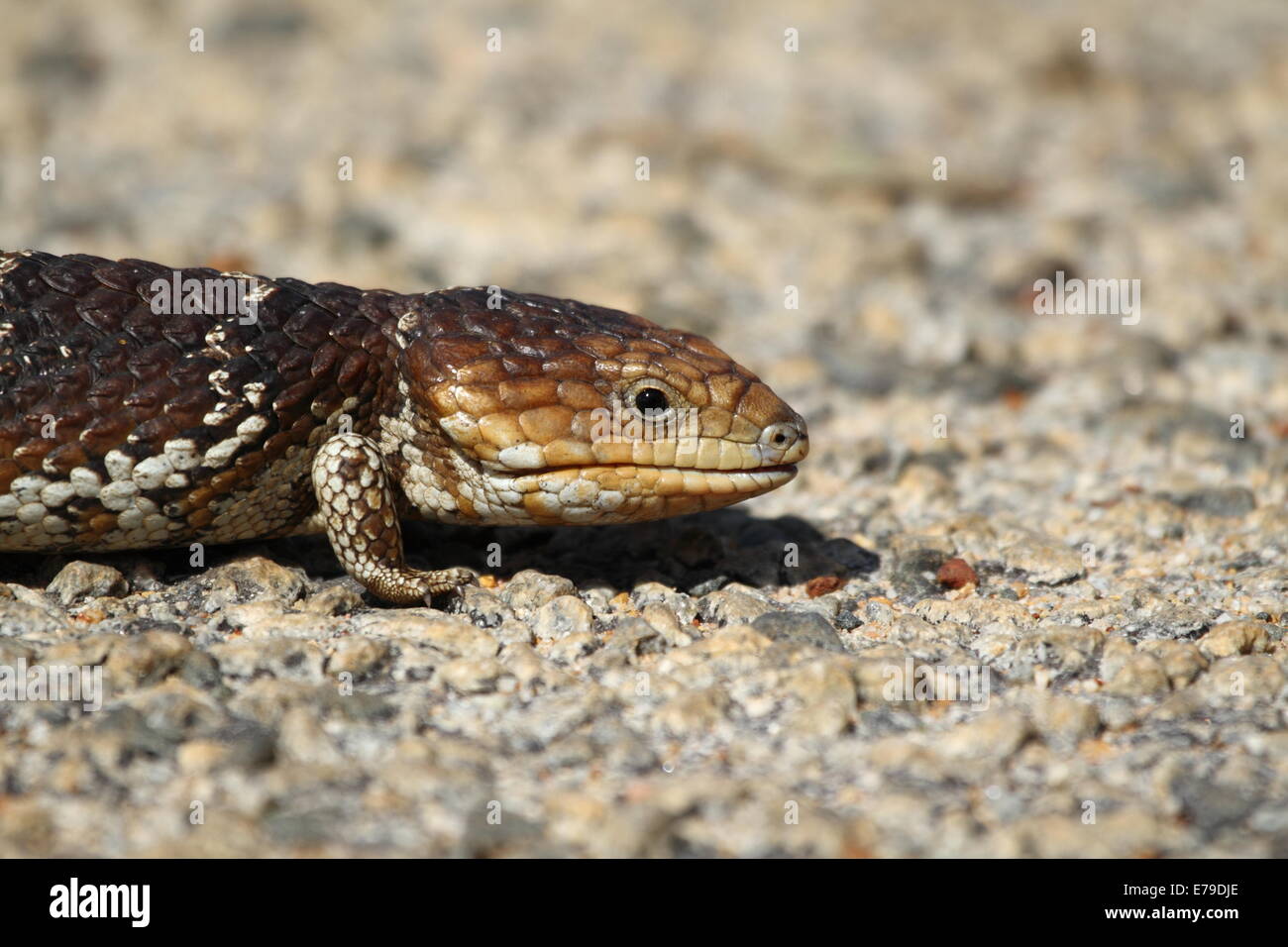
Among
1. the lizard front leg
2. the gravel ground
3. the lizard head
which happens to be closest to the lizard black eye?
the lizard head

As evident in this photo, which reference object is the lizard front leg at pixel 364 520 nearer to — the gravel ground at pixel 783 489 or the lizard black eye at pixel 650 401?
the gravel ground at pixel 783 489

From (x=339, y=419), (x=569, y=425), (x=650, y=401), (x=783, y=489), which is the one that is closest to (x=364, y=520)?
(x=339, y=419)

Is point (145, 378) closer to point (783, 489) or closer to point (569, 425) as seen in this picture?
point (569, 425)

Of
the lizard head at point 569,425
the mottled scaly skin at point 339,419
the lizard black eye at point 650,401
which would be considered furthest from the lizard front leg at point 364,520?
the lizard black eye at point 650,401

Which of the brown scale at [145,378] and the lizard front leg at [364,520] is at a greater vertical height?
the brown scale at [145,378]

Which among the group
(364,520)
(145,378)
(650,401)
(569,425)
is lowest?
(364,520)

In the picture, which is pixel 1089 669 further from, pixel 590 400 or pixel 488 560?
pixel 488 560

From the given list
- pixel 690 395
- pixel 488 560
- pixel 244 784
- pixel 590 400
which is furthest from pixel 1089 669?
pixel 244 784
